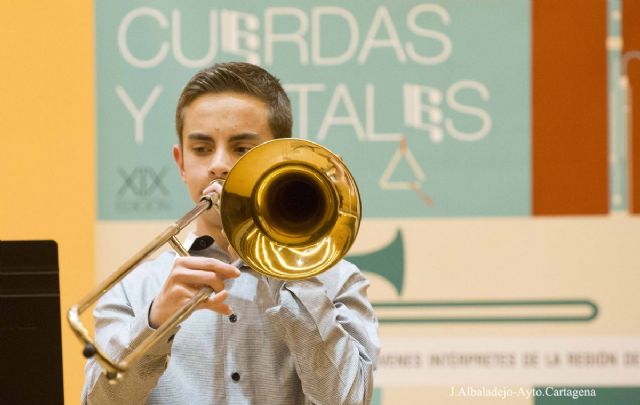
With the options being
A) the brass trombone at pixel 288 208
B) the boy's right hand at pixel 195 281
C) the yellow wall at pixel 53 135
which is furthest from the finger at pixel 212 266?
the yellow wall at pixel 53 135

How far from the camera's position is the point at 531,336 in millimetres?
3059

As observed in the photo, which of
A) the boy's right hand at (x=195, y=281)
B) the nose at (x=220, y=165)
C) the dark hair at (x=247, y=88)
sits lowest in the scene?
the boy's right hand at (x=195, y=281)

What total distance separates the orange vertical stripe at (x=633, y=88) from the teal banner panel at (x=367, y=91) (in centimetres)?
32

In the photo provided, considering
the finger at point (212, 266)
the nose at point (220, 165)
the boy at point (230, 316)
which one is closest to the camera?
the finger at point (212, 266)

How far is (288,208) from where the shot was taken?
6.10 feet

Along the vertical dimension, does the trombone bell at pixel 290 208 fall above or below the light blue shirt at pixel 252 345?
above

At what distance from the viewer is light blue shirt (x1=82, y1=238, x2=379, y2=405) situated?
69.3 inches

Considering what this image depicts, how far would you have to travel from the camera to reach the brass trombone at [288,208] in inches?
69.9

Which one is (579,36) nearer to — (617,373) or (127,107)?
(617,373)

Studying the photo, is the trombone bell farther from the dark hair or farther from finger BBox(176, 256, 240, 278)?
the dark hair

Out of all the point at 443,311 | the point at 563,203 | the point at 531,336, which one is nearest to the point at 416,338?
the point at 443,311

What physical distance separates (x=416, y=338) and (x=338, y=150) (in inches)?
26.1

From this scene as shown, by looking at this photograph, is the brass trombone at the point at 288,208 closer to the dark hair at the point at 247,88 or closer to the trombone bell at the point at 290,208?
the trombone bell at the point at 290,208

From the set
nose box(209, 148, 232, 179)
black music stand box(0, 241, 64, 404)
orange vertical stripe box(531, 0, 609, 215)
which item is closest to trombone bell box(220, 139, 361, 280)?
nose box(209, 148, 232, 179)
